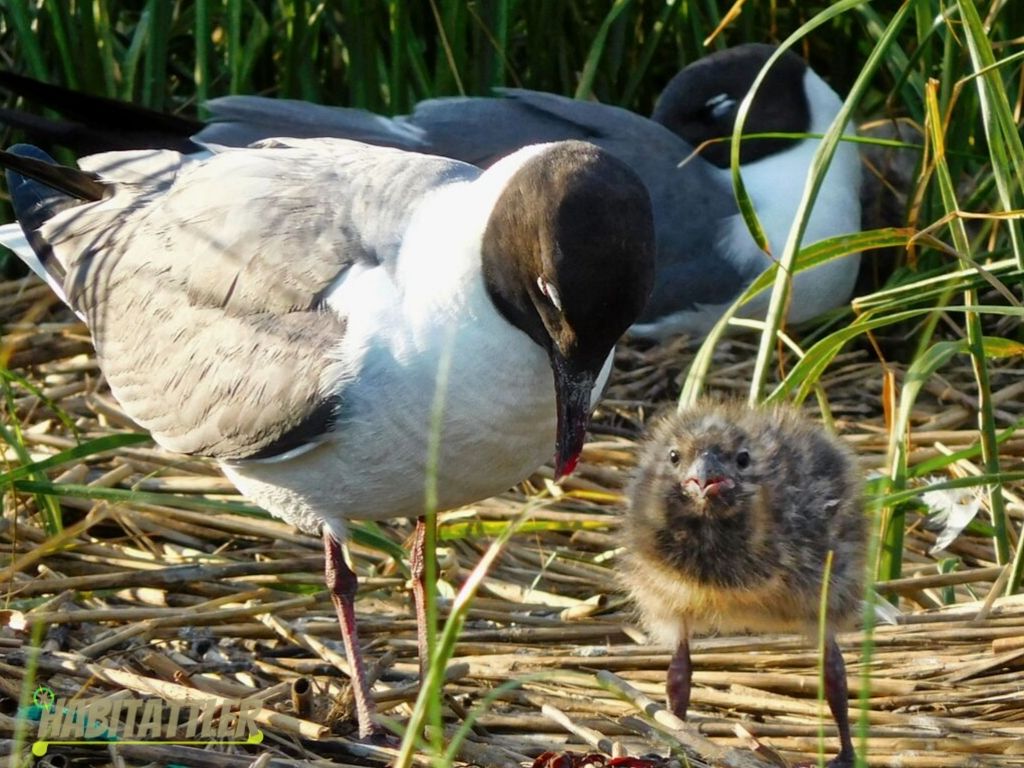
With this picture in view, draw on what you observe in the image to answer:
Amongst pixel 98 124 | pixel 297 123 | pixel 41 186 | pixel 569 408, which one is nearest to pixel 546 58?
pixel 297 123

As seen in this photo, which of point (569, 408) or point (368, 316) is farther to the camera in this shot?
Result: point (368, 316)

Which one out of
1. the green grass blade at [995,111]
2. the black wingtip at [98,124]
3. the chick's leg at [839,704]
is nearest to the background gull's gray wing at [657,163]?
the black wingtip at [98,124]

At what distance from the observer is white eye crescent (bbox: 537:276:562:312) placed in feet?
10.3

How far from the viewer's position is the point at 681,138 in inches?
249

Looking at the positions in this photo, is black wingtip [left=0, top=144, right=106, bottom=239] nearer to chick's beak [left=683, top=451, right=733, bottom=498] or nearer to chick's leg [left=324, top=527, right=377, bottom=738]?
chick's leg [left=324, top=527, right=377, bottom=738]

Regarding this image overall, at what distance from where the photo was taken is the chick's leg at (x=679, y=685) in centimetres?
342

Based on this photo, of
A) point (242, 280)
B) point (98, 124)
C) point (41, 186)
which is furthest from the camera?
point (98, 124)

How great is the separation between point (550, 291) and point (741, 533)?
0.71m

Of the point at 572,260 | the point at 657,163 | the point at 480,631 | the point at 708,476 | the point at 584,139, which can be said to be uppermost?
the point at 572,260

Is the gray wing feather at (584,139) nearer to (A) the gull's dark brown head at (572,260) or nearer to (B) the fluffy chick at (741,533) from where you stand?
(B) the fluffy chick at (741,533)

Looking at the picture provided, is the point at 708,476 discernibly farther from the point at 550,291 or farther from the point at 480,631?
the point at 480,631

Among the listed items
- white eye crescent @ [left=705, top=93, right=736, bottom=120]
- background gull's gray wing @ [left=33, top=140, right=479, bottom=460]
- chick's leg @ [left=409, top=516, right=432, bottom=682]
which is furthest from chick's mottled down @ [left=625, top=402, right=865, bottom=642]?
white eye crescent @ [left=705, top=93, right=736, bottom=120]

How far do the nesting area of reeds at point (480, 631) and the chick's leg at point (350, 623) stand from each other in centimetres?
4

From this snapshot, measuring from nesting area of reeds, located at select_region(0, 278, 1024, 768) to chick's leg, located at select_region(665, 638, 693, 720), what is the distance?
58 millimetres
